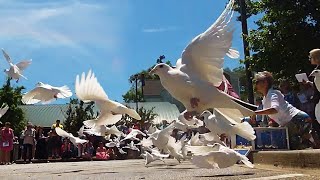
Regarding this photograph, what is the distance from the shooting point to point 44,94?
9.48 metres

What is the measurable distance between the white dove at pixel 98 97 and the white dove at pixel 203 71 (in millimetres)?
1434

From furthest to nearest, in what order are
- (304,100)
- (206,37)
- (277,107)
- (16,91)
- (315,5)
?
(16,91) < (315,5) < (304,100) < (277,107) < (206,37)

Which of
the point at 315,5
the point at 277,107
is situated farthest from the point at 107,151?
the point at 277,107

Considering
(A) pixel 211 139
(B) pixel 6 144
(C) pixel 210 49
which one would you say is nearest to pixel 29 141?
(B) pixel 6 144

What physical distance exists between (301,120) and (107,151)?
11970mm

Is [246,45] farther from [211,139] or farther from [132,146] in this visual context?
[211,139]

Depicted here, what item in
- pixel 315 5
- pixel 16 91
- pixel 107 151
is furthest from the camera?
pixel 16 91

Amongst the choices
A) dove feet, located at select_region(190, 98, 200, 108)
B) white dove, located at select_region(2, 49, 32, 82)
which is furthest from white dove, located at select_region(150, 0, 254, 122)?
white dove, located at select_region(2, 49, 32, 82)

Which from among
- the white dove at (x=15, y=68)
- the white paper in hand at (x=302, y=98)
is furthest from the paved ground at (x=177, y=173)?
the white dove at (x=15, y=68)

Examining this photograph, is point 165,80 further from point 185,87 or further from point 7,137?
point 7,137

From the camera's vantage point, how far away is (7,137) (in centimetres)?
1524

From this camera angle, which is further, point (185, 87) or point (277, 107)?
point (277, 107)

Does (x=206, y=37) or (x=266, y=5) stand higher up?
(x=266, y=5)

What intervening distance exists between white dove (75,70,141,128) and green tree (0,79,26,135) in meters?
33.3
